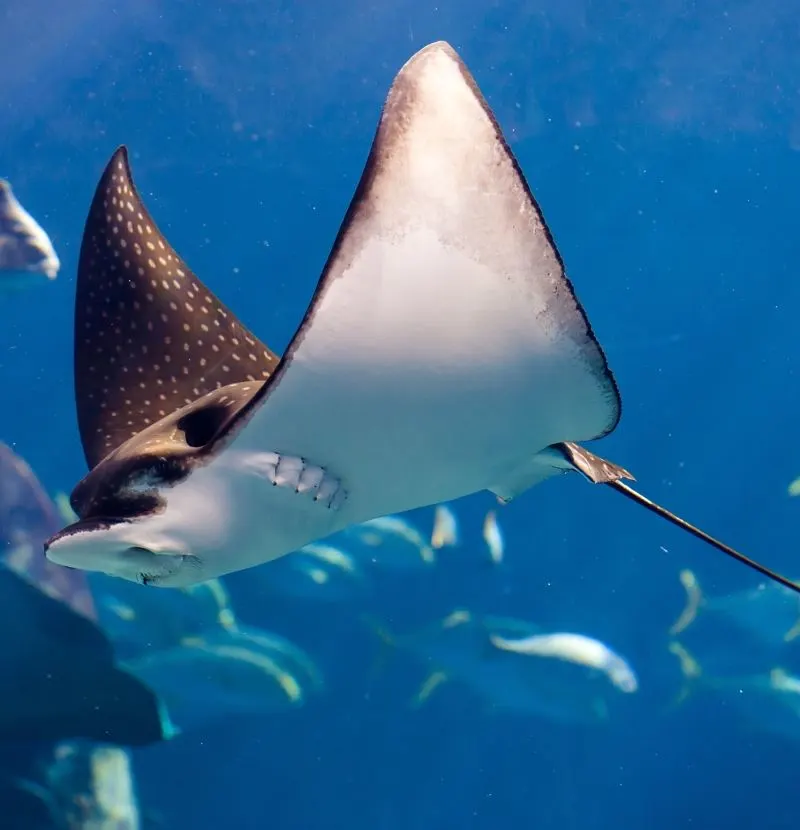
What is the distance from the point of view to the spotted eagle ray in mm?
1544

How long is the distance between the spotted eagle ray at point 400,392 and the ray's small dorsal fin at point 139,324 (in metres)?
0.76

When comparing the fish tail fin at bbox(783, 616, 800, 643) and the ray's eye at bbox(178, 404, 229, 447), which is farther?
the fish tail fin at bbox(783, 616, 800, 643)

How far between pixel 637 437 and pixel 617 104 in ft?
17.4

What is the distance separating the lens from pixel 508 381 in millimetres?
1827

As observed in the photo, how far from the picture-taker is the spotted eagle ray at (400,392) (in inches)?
60.8

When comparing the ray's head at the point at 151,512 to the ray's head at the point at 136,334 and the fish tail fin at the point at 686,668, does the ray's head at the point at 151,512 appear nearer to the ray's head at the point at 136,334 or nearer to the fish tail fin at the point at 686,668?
the ray's head at the point at 136,334

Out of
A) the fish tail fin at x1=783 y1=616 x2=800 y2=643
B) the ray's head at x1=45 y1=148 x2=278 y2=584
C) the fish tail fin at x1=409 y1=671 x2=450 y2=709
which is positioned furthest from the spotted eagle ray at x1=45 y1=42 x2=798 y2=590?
the fish tail fin at x1=409 y1=671 x2=450 y2=709

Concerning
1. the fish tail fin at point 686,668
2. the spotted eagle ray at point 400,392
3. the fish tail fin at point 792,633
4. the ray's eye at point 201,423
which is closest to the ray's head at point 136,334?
the ray's eye at point 201,423

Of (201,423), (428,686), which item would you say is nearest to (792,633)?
(428,686)

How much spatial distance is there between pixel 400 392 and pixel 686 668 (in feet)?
39.9

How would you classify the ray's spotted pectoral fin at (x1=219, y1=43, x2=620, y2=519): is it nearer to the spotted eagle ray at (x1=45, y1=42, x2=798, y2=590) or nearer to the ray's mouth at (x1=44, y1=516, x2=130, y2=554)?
the spotted eagle ray at (x1=45, y1=42, x2=798, y2=590)

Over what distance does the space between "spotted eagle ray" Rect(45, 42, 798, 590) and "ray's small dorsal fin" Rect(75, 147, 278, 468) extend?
0.76 m

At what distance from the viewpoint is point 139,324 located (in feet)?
9.70

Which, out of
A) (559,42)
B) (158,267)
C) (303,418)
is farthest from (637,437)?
(303,418)
